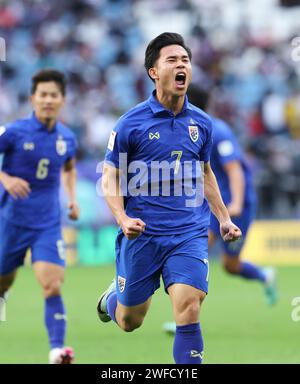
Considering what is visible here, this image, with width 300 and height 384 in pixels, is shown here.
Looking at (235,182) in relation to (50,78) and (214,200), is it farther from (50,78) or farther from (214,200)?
(214,200)

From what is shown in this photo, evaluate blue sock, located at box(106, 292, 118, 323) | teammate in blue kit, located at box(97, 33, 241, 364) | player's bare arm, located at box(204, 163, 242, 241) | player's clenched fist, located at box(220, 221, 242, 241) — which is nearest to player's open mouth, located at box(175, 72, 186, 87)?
teammate in blue kit, located at box(97, 33, 241, 364)

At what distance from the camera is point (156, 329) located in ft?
36.7

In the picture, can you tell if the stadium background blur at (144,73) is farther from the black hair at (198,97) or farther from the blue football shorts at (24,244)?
the blue football shorts at (24,244)

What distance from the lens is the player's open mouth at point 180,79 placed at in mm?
7012

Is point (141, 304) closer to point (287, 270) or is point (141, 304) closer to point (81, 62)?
point (287, 270)

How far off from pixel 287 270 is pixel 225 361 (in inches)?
375

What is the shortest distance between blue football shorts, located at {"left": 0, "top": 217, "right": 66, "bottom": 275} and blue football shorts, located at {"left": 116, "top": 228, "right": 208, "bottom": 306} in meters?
1.97

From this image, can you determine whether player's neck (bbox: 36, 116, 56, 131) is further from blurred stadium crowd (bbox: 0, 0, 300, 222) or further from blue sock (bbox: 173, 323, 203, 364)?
blurred stadium crowd (bbox: 0, 0, 300, 222)

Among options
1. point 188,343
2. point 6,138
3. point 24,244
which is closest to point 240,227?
point 24,244

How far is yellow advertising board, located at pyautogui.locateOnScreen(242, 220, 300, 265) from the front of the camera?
19.4 m

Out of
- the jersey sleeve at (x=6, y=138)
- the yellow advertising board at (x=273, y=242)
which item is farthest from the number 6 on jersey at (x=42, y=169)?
the yellow advertising board at (x=273, y=242)

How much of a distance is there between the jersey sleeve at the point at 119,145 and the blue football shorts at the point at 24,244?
2.35 meters

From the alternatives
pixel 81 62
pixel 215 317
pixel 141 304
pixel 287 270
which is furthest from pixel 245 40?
pixel 141 304

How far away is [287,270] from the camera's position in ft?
59.0
